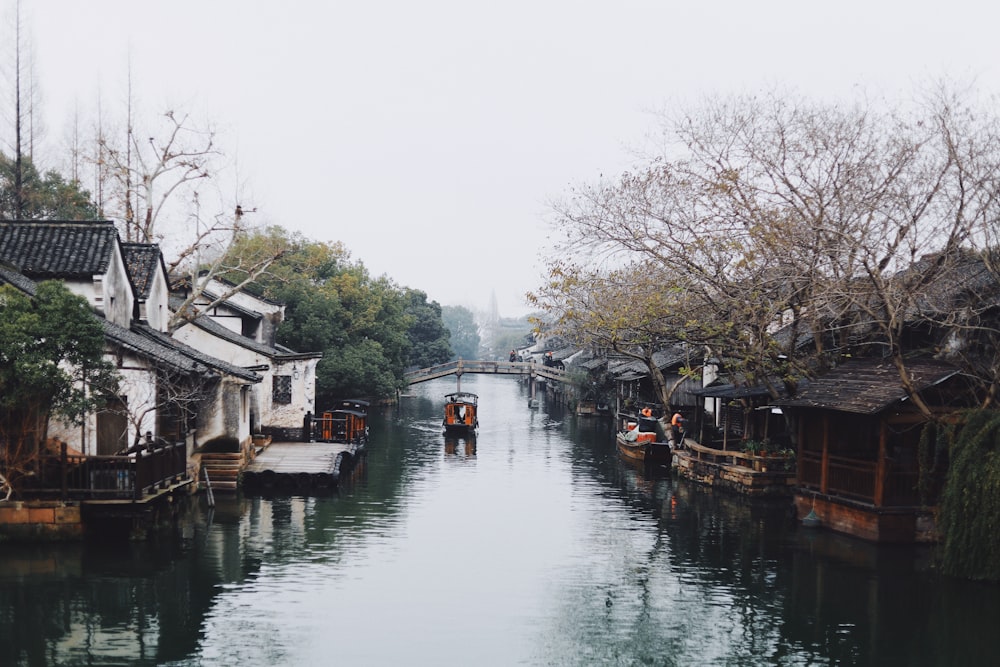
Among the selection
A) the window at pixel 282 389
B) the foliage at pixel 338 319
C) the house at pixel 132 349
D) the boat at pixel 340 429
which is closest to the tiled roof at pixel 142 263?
the house at pixel 132 349

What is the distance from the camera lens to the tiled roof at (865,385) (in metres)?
22.3

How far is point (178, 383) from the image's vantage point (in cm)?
2550

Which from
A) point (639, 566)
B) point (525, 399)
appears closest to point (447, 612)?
point (639, 566)

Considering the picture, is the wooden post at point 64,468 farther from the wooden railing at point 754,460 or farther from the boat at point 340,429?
the wooden railing at point 754,460

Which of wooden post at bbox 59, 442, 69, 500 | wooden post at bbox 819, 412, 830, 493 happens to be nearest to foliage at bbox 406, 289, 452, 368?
wooden post at bbox 819, 412, 830, 493

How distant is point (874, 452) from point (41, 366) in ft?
68.1

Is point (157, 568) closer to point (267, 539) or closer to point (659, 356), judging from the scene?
point (267, 539)

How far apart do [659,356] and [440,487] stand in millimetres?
21173

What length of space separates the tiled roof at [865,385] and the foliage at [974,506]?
6.99ft

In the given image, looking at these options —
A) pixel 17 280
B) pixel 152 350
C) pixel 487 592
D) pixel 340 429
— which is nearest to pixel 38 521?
pixel 152 350

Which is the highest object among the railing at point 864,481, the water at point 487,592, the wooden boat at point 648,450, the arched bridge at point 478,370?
the arched bridge at point 478,370

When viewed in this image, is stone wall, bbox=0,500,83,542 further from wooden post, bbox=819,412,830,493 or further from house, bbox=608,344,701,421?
house, bbox=608,344,701,421

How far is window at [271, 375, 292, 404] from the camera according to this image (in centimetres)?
3788

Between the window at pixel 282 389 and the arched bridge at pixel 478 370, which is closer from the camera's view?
the window at pixel 282 389
